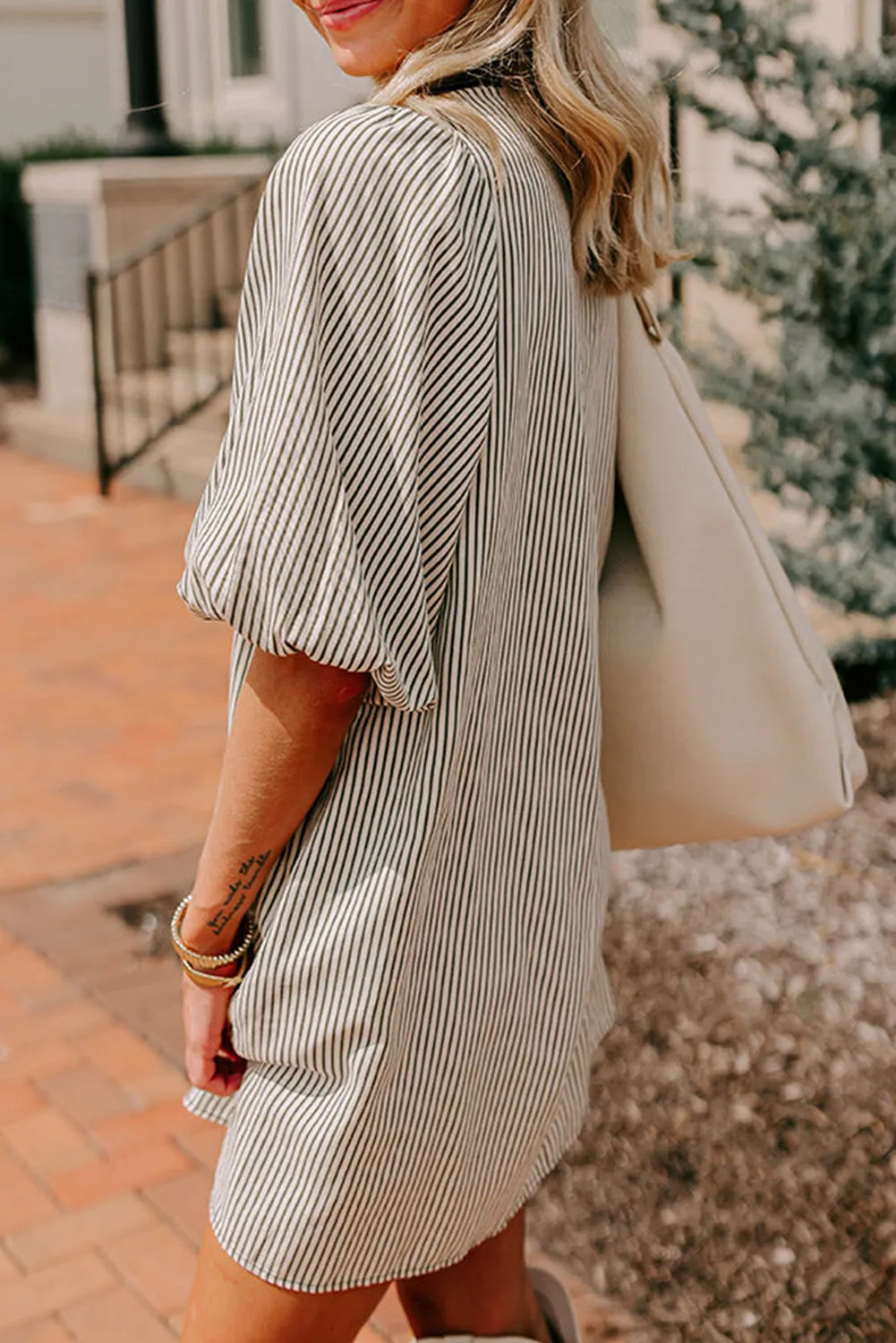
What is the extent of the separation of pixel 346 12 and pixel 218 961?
0.81 meters

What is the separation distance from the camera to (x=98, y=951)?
3932 millimetres

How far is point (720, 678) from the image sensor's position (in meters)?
1.58

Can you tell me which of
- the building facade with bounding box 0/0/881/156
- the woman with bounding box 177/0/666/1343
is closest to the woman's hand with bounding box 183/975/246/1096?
the woman with bounding box 177/0/666/1343

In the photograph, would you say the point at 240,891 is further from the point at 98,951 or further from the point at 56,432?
the point at 56,432

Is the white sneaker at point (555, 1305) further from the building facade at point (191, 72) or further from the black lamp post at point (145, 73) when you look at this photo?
the black lamp post at point (145, 73)

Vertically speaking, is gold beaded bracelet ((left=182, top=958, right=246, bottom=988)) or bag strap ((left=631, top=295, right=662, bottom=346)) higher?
bag strap ((left=631, top=295, right=662, bottom=346))

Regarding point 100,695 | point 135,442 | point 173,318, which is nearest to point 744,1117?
point 100,695

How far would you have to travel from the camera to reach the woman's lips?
55.9 inches

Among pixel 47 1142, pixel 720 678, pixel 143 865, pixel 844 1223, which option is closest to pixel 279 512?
pixel 720 678

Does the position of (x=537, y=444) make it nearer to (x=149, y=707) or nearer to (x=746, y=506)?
(x=746, y=506)

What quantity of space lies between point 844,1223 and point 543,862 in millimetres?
1444

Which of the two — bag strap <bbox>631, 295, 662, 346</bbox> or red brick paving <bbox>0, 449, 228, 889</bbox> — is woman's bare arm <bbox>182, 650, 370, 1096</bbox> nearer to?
bag strap <bbox>631, 295, 662, 346</bbox>

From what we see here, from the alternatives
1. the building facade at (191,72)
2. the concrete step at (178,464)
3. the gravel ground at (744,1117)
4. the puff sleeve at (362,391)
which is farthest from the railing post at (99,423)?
the puff sleeve at (362,391)

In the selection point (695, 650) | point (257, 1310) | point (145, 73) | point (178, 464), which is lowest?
point (178, 464)
